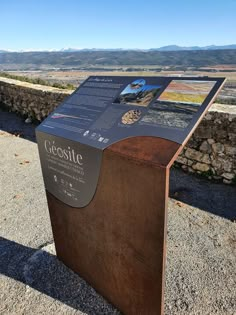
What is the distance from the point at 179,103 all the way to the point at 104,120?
0.54 metres

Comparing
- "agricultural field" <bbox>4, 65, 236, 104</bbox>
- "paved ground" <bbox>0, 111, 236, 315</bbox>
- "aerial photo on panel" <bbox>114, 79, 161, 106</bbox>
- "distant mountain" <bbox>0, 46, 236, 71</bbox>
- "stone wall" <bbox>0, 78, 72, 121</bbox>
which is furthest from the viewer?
"distant mountain" <bbox>0, 46, 236, 71</bbox>

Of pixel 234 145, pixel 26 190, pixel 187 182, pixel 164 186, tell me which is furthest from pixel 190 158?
pixel 164 186

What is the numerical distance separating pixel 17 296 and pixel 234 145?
333cm

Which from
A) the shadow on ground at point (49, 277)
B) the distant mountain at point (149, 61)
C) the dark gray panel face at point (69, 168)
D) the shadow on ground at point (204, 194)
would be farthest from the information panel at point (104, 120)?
the distant mountain at point (149, 61)

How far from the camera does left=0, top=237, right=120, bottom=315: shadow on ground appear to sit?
253 centimetres

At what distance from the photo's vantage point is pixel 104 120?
2.18m

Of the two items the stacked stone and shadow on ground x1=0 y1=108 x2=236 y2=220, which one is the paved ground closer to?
shadow on ground x1=0 y1=108 x2=236 y2=220

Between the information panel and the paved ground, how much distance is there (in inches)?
32.0

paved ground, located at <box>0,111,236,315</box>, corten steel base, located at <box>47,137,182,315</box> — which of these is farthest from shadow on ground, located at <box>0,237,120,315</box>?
corten steel base, located at <box>47,137,182,315</box>

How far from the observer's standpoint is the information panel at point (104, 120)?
1906 mm

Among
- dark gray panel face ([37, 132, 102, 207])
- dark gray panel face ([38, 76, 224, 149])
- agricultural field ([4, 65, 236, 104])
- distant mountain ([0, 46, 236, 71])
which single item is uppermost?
dark gray panel face ([38, 76, 224, 149])

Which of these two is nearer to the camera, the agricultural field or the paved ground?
the paved ground

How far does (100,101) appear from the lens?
240 centimetres

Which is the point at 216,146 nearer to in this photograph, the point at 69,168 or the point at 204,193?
the point at 204,193
